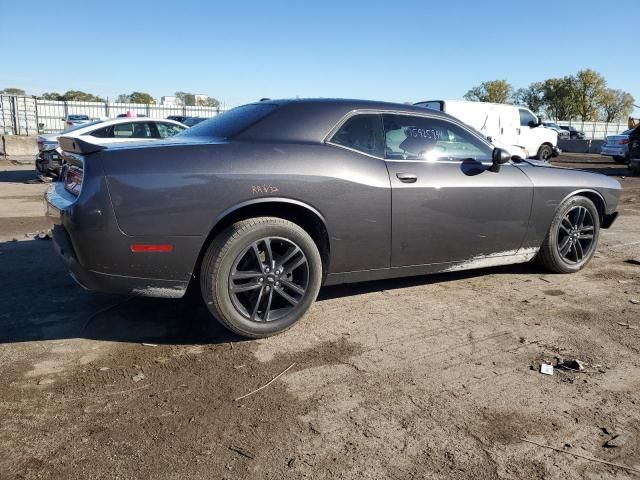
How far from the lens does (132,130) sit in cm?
1139

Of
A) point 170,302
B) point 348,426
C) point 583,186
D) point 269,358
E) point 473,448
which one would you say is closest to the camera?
point 473,448

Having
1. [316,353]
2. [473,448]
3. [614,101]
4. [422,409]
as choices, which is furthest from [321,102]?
[614,101]

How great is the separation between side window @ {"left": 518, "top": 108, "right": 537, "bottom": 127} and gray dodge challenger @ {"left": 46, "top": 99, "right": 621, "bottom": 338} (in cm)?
1363

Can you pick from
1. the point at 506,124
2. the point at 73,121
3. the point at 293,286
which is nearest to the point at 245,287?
the point at 293,286

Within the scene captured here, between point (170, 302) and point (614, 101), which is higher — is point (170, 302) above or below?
below

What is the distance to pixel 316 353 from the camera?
331 cm

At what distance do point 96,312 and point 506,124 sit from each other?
587 inches

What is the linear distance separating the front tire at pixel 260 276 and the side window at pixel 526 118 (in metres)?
15.4

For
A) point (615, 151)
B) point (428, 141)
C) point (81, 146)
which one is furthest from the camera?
point (615, 151)

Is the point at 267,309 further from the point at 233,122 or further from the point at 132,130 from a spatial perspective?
the point at 132,130

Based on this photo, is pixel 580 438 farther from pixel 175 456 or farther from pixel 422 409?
pixel 175 456

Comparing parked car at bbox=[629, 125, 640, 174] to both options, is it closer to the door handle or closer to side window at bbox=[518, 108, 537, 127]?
side window at bbox=[518, 108, 537, 127]

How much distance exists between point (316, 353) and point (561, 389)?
144cm

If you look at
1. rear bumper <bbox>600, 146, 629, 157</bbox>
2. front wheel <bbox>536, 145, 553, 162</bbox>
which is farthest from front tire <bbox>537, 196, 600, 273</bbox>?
rear bumper <bbox>600, 146, 629, 157</bbox>
